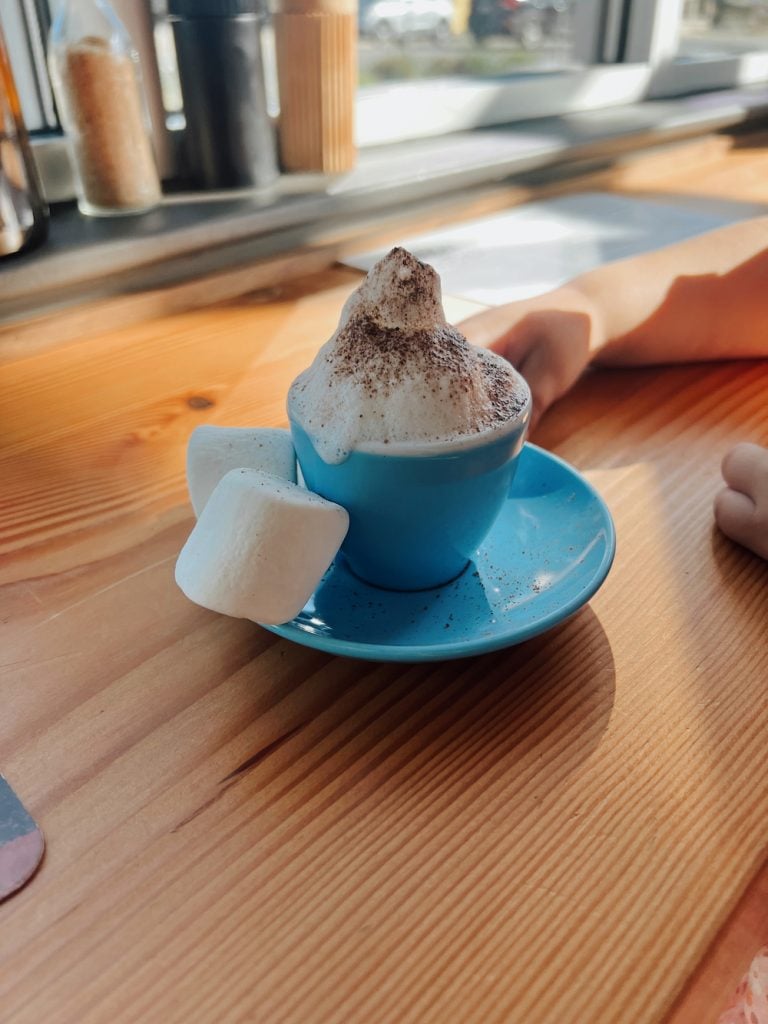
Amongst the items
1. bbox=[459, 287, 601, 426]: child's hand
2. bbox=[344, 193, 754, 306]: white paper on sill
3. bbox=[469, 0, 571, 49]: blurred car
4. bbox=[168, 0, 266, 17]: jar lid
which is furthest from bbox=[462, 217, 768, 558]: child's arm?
bbox=[469, 0, 571, 49]: blurred car

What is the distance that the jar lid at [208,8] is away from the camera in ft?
2.64

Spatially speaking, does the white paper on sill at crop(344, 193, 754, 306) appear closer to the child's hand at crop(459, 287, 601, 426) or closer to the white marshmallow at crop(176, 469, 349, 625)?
the child's hand at crop(459, 287, 601, 426)

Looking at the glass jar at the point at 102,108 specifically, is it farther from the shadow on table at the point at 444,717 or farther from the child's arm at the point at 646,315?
the shadow on table at the point at 444,717

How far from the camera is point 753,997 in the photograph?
0.27 metres

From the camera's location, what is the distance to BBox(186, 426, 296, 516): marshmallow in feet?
1.34

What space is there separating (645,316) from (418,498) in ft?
1.36

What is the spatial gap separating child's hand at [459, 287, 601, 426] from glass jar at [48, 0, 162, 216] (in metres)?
0.43

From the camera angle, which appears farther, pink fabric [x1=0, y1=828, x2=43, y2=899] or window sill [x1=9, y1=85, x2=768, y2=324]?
window sill [x1=9, y1=85, x2=768, y2=324]

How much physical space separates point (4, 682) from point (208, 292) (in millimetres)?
564

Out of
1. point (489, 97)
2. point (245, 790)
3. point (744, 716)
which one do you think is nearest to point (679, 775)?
point (744, 716)

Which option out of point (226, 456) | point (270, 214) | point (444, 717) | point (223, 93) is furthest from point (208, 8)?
point (444, 717)

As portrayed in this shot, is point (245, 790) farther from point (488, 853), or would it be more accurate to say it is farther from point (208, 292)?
point (208, 292)

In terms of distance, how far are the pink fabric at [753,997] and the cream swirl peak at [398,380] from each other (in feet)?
0.73

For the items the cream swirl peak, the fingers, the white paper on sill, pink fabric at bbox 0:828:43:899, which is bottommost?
pink fabric at bbox 0:828:43:899
